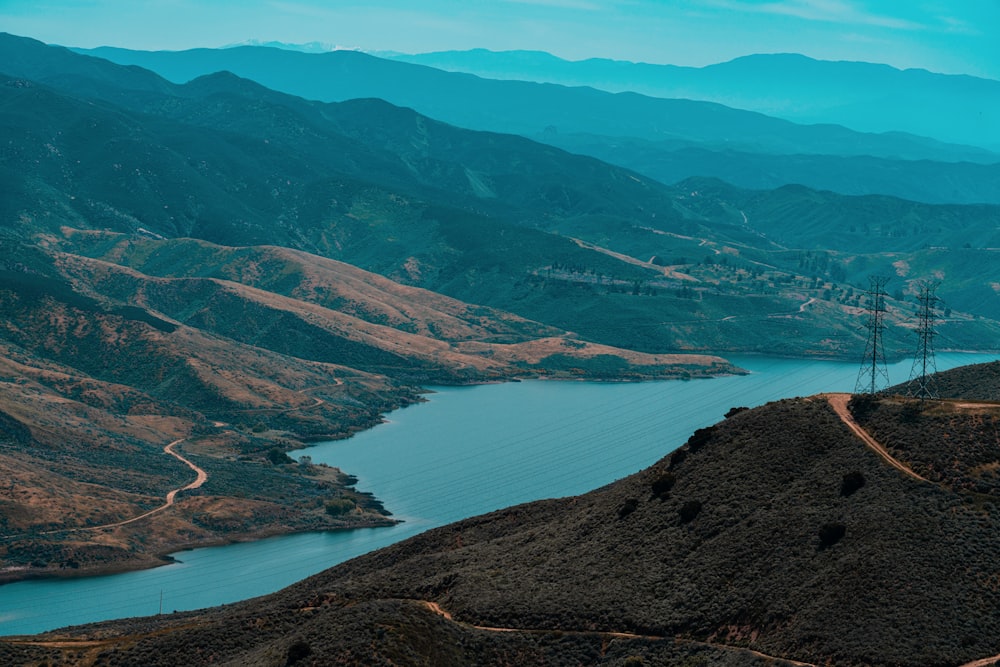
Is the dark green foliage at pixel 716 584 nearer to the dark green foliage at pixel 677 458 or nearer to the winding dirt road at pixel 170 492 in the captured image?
the dark green foliage at pixel 677 458

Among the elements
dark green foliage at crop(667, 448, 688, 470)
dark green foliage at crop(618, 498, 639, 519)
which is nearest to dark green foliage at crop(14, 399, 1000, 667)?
dark green foliage at crop(618, 498, 639, 519)

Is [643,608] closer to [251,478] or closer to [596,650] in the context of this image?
[596,650]

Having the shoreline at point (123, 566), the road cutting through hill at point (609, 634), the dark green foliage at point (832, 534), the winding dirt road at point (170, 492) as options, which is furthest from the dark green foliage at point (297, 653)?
the winding dirt road at point (170, 492)

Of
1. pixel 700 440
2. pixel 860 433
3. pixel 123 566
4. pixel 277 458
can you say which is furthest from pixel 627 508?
pixel 277 458

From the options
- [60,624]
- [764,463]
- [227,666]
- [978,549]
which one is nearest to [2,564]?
[60,624]

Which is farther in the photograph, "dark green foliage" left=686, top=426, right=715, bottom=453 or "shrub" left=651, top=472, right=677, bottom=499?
"dark green foliage" left=686, top=426, right=715, bottom=453

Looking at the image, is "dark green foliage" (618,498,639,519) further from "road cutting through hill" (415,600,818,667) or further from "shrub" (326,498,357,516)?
"shrub" (326,498,357,516)
